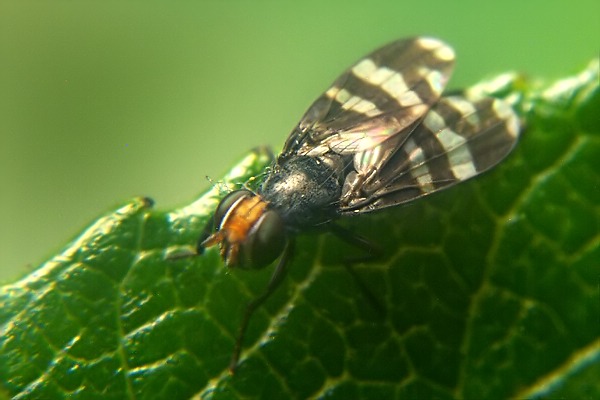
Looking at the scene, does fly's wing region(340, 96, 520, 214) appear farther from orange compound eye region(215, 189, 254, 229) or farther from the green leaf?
orange compound eye region(215, 189, 254, 229)

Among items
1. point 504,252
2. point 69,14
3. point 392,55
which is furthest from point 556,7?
point 69,14

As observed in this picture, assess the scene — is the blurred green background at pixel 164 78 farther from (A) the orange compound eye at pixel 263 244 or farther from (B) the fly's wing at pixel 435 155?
(A) the orange compound eye at pixel 263 244

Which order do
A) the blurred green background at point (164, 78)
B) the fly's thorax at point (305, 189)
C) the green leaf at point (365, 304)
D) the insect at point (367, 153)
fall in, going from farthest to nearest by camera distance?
the blurred green background at point (164, 78), the fly's thorax at point (305, 189), the insect at point (367, 153), the green leaf at point (365, 304)

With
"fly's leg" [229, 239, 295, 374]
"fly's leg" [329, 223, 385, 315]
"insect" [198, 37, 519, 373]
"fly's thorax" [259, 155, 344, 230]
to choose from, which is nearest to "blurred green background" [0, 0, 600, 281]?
"insect" [198, 37, 519, 373]

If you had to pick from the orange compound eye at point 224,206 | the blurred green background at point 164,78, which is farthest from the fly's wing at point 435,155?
the blurred green background at point 164,78

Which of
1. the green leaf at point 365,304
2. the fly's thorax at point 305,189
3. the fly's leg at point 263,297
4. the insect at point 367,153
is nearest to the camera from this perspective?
the green leaf at point 365,304
